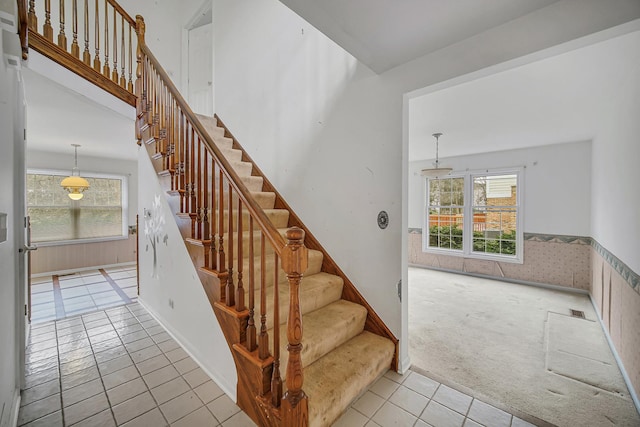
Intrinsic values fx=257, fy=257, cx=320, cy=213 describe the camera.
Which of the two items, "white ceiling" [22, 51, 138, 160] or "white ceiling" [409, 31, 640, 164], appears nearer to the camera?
"white ceiling" [409, 31, 640, 164]

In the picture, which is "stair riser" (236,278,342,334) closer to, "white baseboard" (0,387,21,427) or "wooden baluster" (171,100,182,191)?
"wooden baluster" (171,100,182,191)

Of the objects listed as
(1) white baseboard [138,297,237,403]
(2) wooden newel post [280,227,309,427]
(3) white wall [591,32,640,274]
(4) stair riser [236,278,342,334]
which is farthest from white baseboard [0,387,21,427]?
(3) white wall [591,32,640,274]

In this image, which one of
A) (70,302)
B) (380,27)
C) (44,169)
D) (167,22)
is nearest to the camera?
(380,27)

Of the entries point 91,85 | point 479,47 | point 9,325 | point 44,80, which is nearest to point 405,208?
point 479,47

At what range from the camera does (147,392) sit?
178 centimetres

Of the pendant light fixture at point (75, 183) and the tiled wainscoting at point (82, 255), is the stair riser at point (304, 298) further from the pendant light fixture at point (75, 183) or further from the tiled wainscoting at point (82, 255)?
the pendant light fixture at point (75, 183)

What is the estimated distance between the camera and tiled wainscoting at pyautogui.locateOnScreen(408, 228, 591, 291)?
4.26m

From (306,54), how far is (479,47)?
1.71m

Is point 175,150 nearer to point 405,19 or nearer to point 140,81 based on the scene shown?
point 140,81

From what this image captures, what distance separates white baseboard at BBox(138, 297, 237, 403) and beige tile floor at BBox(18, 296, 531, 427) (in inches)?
1.4

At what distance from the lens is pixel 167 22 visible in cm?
465

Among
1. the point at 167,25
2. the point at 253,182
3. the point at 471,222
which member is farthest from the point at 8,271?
the point at 471,222

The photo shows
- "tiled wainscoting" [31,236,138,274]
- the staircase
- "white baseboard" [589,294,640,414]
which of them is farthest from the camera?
"tiled wainscoting" [31,236,138,274]

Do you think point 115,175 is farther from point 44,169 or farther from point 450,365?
point 450,365
